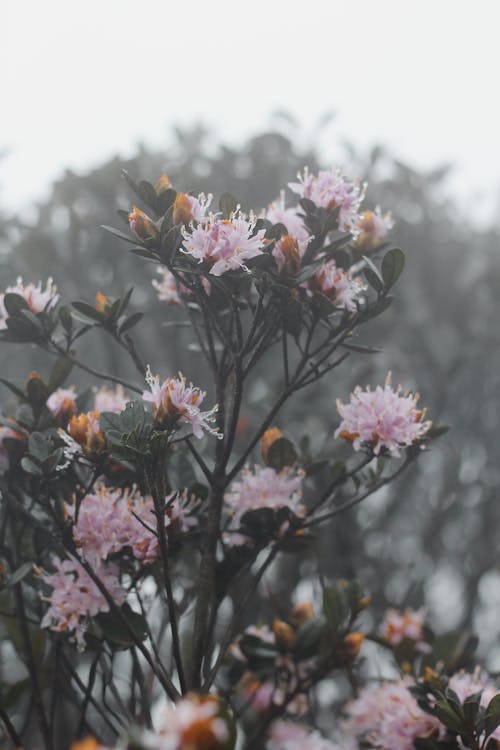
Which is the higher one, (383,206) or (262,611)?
(383,206)

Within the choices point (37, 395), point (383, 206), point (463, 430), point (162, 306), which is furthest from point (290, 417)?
point (37, 395)

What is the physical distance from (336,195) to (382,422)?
44cm

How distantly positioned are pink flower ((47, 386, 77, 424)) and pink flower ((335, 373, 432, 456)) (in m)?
0.55

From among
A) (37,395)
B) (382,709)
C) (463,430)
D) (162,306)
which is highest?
(463,430)

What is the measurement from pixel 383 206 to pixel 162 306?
129 centimetres

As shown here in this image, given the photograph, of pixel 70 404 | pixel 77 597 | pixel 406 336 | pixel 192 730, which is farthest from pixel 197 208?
pixel 406 336

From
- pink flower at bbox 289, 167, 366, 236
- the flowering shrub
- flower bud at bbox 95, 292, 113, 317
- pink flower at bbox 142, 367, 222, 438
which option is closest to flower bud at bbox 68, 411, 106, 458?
the flowering shrub

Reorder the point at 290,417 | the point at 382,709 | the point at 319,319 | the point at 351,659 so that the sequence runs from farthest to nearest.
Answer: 1. the point at 290,417
2. the point at 351,659
3. the point at 382,709
4. the point at 319,319

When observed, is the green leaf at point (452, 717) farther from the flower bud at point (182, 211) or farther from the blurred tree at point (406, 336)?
the blurred tree at point (406, 336)

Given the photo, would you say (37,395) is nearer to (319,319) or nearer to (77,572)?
(77,572)

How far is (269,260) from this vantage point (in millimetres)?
1455

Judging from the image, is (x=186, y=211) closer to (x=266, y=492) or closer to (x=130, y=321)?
(x=130, y=321)

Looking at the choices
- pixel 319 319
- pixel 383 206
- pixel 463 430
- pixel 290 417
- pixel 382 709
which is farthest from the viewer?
pixel 463 430

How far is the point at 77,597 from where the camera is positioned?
1.52m
